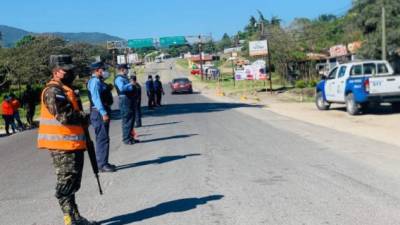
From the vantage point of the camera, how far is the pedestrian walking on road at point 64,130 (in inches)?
236

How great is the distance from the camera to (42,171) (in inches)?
430

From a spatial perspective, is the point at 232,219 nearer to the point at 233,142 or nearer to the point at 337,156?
the point at 337,156

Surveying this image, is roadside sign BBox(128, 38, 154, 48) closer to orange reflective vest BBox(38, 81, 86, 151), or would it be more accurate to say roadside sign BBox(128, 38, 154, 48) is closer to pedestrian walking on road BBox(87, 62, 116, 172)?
pedestrian walking on road BBox(87, 62, 116, 172)

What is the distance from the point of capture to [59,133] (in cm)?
602

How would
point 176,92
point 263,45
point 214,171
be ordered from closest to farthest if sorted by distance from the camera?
1. point 214,171
2. point 263,45
3. point 176,92

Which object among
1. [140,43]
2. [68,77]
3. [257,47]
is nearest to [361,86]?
[68,77]

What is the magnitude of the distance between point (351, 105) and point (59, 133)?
15.8m

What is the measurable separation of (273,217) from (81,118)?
7.56 ft

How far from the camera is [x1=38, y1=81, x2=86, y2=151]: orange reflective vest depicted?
6.02m

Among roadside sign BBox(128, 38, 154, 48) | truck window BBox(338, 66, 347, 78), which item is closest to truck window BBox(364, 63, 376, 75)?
truck window BBox(338, 66, 347, 78)

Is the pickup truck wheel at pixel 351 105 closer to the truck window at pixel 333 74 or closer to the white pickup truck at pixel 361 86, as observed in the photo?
the white pickup truck at pixel 361 86

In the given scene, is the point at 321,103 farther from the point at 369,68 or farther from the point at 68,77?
the point at 68,77

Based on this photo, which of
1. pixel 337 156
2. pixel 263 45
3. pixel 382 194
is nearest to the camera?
pixel 382 194

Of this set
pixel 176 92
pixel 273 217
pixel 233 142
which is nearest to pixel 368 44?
pixel 176 92
